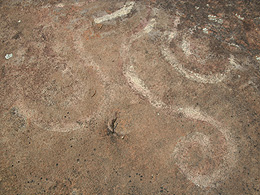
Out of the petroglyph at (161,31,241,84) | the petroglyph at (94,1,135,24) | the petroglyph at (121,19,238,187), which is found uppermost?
the petroglyph at (94,1,135,24)

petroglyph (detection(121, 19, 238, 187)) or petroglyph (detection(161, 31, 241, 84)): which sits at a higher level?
petroglyph (detection(161, 31, 241, 84))

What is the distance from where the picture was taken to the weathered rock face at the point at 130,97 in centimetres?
334

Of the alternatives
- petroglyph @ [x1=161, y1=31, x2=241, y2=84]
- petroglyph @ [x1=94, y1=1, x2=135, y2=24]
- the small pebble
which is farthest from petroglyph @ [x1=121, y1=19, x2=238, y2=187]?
the small pebble

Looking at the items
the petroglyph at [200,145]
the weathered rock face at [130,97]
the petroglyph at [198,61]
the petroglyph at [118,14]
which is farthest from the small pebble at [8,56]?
the petroglyph at [198,61]

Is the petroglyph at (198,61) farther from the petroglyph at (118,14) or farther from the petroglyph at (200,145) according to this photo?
the petroglyph at (118,14)

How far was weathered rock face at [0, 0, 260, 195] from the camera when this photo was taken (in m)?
3.34

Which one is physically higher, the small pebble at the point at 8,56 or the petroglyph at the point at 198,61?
the small pebble at the point at 8,56

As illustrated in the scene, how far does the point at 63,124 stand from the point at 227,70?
3.33m

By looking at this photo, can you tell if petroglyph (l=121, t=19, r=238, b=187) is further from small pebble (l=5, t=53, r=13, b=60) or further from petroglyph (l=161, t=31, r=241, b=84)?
small pebble (l=5, t=53, r=13, b=60)


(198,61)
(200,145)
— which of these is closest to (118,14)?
(198,61)

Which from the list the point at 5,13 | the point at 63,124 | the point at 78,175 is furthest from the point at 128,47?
the point at 5,13

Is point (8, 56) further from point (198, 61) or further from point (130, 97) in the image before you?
point (198, 61)

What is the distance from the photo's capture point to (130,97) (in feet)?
12.9

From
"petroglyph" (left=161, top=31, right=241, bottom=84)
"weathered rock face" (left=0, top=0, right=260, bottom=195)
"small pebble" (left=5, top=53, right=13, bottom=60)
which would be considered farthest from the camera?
"small pebble" (left=5, top=53, right=13, bottom=60)
